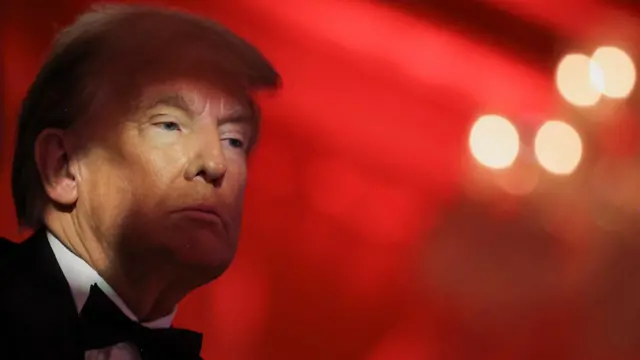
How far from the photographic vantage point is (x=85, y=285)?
1.02m

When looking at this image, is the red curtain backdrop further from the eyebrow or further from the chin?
the eyebrow

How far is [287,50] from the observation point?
128 cm

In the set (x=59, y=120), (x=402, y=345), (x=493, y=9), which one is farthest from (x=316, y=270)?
(x=493, y=9)

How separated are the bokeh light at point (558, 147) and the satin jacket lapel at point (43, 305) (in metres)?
0.81

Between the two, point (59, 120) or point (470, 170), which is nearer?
point (59, 120)

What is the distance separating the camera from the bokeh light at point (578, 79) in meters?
1.43

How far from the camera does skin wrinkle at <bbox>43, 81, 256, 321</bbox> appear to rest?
1.04m

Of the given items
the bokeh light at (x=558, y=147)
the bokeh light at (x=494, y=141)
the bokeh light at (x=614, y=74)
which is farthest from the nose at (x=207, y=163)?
the bokeh light at (x=614, y=74)

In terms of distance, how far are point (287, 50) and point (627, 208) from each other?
0.64 meters

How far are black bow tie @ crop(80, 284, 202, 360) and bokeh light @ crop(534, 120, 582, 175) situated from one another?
70cm

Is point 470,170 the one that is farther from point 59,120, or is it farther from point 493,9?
point 59,120

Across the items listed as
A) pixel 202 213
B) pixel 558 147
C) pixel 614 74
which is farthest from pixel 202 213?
pixel 614 74

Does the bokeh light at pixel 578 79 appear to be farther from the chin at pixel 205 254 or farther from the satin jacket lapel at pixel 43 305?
the satin jacket lapel at pixel 43 305

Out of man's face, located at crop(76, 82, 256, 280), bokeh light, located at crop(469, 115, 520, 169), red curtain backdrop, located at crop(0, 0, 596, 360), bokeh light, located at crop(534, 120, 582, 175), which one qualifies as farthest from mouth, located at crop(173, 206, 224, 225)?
bokeh light, located at crop(534, 120, 582, 175)
